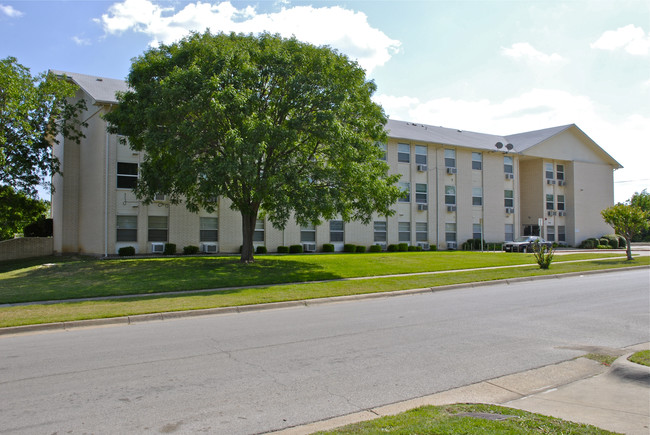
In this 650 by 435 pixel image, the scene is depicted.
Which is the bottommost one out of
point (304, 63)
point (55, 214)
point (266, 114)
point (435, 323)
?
point (435, 323)

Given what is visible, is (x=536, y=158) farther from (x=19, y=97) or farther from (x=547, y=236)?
(x=19, y=97)

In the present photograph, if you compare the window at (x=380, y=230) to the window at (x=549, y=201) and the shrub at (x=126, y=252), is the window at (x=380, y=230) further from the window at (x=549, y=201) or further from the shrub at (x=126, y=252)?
the window at (x=549, y=201)

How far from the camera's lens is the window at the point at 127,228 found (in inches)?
1108

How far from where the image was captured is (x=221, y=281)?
17.0 metres

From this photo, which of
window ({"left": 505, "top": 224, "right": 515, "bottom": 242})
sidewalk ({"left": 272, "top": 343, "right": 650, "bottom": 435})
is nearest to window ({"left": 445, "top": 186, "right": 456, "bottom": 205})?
window ({"left": 505, "top": 224, "right": 515, "bottom": 242})

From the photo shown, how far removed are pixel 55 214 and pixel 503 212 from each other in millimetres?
37961

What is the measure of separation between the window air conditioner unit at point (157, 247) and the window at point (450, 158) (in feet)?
82.8

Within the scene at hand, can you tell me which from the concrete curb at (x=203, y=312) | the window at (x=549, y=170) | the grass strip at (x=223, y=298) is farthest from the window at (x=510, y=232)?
the concrete curb at (x=203, y=312)

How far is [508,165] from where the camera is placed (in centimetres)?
4534

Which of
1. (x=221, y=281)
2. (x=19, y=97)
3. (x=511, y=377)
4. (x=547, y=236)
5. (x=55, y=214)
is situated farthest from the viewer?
(x=547, y=236)

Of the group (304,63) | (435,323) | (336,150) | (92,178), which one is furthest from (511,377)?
(92,178)

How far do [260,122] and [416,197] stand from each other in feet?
82.3

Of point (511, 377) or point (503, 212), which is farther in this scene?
point (503, 212)

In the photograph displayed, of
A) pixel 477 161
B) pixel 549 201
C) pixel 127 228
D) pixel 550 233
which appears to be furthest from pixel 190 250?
pixel 549 201
